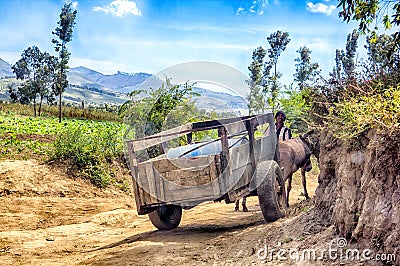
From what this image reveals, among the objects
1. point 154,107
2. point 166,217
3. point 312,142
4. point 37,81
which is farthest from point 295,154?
point 37,81

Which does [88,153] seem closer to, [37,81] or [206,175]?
[206,175]

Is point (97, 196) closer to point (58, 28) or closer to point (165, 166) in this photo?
point (165, 166)

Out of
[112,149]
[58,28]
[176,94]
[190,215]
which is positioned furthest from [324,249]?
[58,28]

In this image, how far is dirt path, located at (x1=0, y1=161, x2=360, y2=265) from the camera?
5.53 meters

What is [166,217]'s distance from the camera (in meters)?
7.49

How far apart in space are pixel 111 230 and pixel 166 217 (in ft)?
5.49

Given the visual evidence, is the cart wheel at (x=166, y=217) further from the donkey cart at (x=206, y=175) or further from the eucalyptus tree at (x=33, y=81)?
the eucalyptus tree at (x=33, y=81)

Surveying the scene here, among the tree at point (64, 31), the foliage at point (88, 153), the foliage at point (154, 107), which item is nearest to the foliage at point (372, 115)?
the foliage at point (154, 107)

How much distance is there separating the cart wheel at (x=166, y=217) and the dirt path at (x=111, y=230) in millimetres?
165

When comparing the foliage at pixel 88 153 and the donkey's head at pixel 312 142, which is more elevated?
the donkey's head at pixel 312 142

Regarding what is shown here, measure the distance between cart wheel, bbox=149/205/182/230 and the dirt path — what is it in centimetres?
17

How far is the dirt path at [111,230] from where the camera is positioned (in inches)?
218

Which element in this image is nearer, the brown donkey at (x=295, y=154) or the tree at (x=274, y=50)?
the brown donkey at (x=295, y=154)

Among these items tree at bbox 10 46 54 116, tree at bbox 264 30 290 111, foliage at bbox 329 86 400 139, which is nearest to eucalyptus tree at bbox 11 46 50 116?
tree at bbox 10 46 54 116
